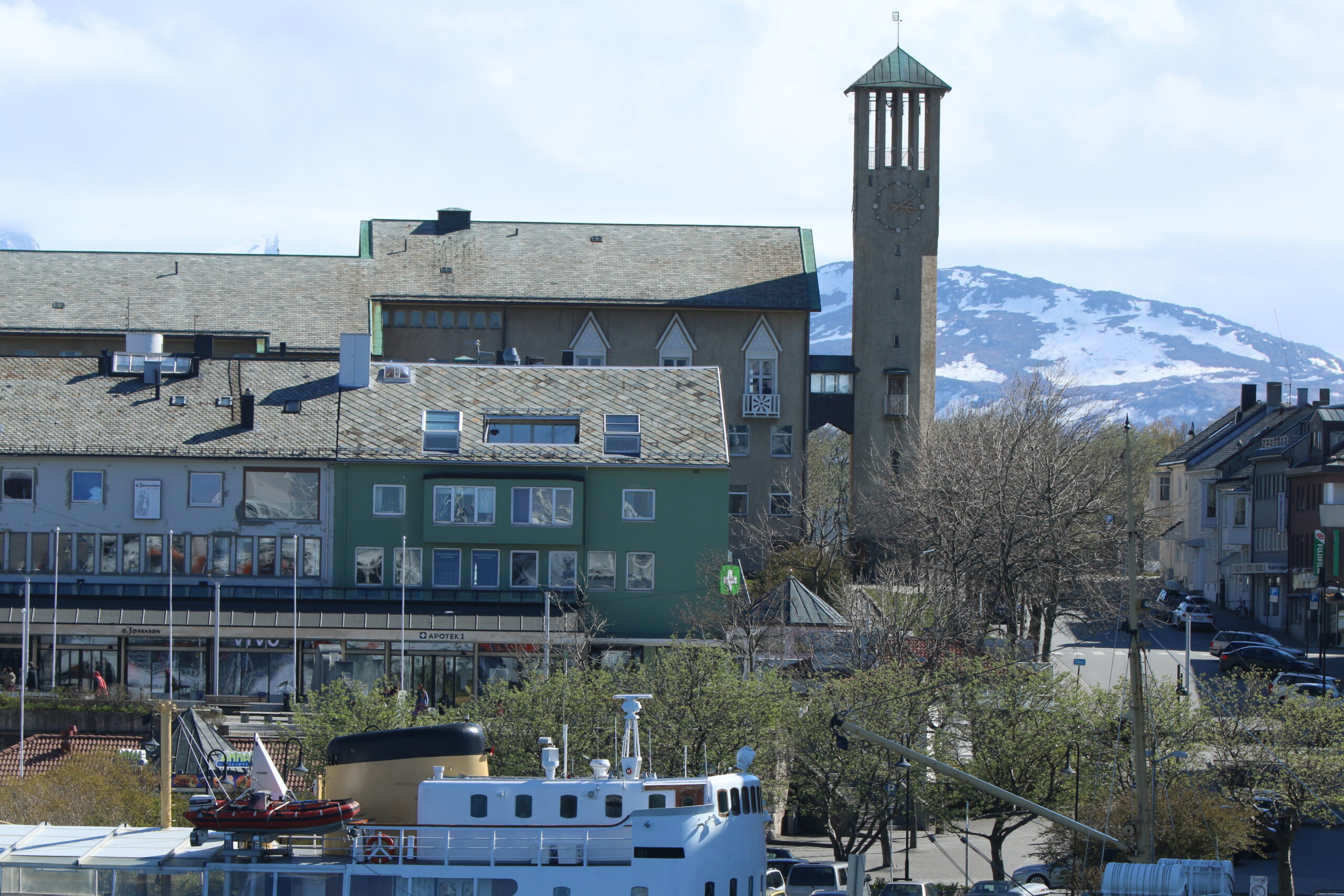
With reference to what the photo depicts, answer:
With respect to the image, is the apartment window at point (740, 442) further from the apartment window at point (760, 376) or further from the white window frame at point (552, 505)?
the white window frame at point (552, 505)

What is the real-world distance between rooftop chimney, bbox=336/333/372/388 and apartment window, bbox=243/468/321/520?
18.3ft

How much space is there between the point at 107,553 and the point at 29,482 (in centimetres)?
437

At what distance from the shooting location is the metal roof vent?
72.9m

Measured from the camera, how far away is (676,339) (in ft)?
319

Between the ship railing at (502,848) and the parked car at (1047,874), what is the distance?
1429 centimetres

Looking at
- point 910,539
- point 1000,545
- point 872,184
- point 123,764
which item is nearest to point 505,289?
point 872,184

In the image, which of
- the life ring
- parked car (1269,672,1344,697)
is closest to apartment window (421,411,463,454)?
parked car (1269,672,1344,697)

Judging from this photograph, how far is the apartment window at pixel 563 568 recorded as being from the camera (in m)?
68.2

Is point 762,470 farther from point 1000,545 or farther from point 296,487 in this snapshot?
point 296,487

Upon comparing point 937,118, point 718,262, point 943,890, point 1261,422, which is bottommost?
point 943,890

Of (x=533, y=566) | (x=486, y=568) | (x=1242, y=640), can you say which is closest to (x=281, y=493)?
(x=486, y=568)

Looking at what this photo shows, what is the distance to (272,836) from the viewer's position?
3431 centimetres

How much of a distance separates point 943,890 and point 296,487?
35287 millimetres

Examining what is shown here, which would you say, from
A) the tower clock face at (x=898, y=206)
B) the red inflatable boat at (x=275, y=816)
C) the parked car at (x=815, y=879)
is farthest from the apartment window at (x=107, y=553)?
the tower clock face at (x=898, y=206)
